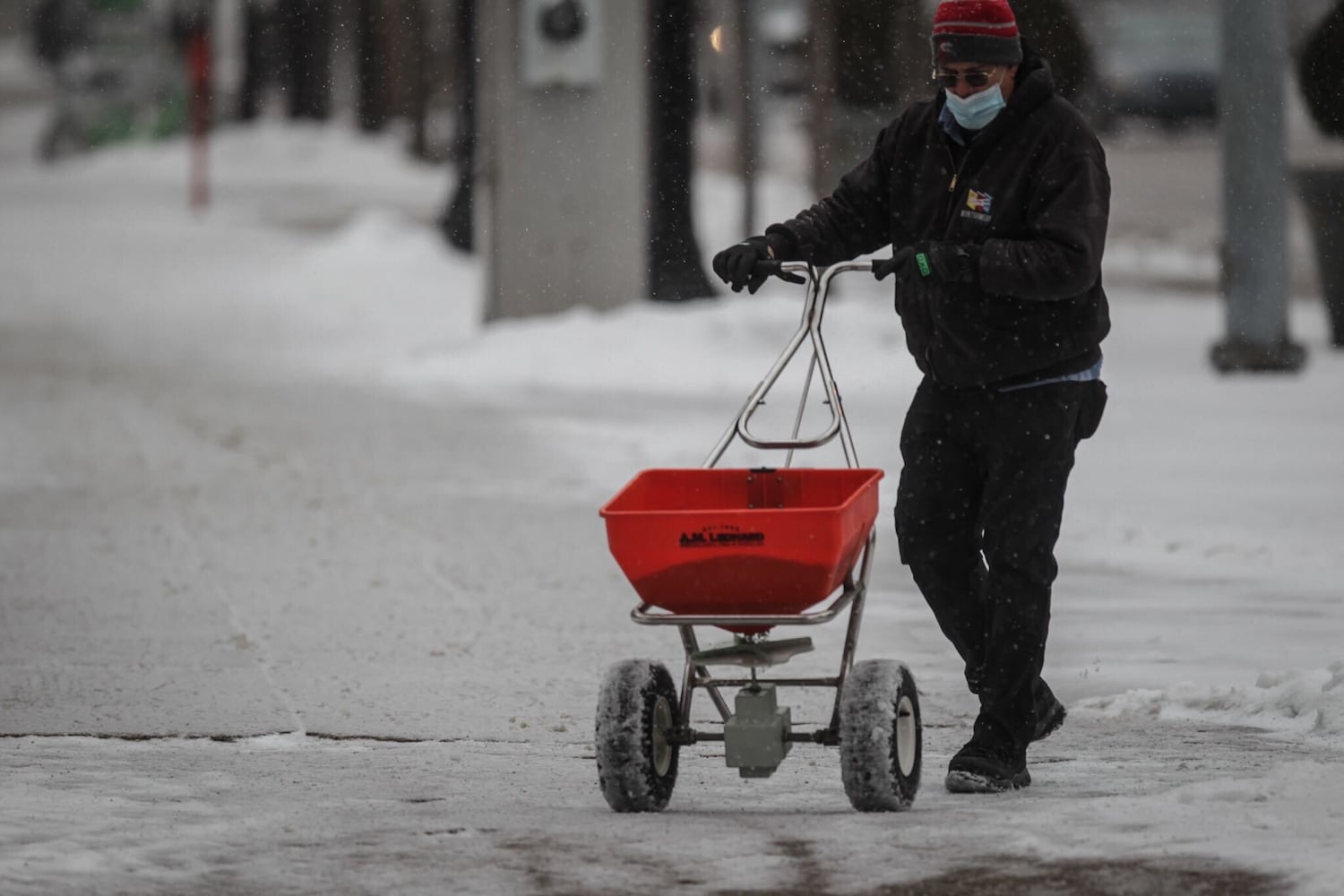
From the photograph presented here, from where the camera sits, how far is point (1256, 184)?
48.4 ft

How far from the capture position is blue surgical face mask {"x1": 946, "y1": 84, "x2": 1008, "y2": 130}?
17.8 ft

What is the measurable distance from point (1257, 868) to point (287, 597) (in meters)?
4.80

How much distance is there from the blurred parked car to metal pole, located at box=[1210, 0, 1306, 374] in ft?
83.2

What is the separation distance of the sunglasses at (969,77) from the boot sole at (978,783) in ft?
5.14

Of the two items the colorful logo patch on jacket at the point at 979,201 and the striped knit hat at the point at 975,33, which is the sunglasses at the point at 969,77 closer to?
the striped knit hat at the point at 975,33

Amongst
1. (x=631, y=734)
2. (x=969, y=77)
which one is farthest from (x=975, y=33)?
(x=631, y=734)

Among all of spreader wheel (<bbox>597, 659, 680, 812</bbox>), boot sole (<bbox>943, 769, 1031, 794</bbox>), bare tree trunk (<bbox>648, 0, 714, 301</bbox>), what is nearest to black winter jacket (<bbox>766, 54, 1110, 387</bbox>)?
boot sole (<bbox>943, 769, 1031, 794</bbox>)

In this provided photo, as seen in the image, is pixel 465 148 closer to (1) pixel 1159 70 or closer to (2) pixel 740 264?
(2) pixel 740 264

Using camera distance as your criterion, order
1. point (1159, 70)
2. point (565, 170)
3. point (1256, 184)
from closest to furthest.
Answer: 1. point (1256, 184)
2. point (565, 170)
3. point (1159, 70)

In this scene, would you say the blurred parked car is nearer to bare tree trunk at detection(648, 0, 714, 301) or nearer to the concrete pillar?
bare tree trunk at detection(648, 0, 714, 301)

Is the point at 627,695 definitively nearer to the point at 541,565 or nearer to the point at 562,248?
the point at 541,565

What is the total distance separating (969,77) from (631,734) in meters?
1.65

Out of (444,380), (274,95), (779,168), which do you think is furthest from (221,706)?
(274,95)

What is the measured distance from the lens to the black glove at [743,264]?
17.9ft
